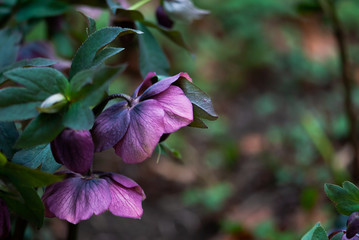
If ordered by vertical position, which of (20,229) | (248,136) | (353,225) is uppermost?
(353,225)

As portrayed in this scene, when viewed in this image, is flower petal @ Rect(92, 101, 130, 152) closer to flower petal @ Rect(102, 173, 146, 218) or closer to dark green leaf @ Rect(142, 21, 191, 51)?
flower petal @ Rect(102, 173, 146, 218)

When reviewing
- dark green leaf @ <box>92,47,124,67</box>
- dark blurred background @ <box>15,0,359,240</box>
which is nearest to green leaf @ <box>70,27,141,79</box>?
dark green leaf @ <box>92,47,124,67</box>

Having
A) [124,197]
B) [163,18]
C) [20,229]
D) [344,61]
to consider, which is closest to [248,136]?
[344,61]

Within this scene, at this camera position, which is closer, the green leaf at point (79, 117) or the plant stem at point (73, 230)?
the green leaf at point (79, 117)

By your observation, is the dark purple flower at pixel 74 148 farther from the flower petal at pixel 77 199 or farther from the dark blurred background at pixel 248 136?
the dark blurred background at pixel 248 136

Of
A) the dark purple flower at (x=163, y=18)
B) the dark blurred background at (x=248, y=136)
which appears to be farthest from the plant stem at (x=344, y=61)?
the dark purple flower at (x=163, y=18)

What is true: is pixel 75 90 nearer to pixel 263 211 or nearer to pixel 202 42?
pixel 263 211

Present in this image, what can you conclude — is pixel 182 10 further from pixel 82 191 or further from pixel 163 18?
pixel 82 191

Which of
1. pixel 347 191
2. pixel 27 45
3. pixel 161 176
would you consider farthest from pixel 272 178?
pixel 347 191

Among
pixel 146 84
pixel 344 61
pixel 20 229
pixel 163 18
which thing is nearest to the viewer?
pixel 146 84
